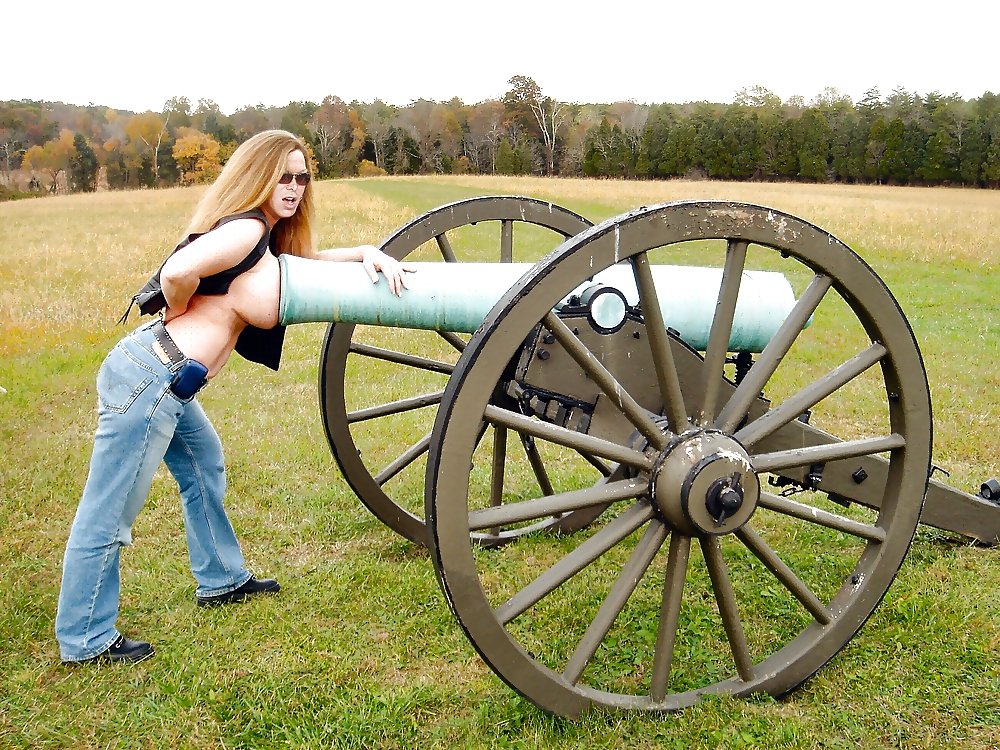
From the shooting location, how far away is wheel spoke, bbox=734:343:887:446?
8.33ft

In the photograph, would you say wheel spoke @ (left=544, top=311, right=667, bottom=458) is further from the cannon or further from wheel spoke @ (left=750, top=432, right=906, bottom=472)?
wheel spoke @ (left=750, top=432, right=906, bottom=472)

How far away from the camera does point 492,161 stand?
6650 centimetres

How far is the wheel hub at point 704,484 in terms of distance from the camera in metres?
2.38

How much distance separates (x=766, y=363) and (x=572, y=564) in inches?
34.2

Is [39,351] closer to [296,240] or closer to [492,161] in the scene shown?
[296,240]

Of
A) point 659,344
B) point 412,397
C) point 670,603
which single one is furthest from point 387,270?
point 412,397

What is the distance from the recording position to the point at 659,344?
92.7 inches

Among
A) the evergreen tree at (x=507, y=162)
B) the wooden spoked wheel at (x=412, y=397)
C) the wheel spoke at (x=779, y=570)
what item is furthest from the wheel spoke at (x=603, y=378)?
the evergreen tree at (x=507, y=162)

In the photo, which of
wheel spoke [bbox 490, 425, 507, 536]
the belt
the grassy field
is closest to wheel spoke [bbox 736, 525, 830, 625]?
the grassy field

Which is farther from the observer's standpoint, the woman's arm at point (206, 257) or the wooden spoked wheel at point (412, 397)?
the wooden spoked wheel at point (412, 397)

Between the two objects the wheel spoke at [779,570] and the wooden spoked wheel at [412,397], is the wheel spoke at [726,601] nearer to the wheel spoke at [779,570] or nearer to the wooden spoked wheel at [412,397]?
the wheel spoke at [779,570]

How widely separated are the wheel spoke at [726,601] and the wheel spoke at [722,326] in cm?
40

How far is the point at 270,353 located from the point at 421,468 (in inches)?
91.5

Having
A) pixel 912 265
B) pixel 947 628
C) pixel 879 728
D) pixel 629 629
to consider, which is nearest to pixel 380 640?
pixel 629 629
